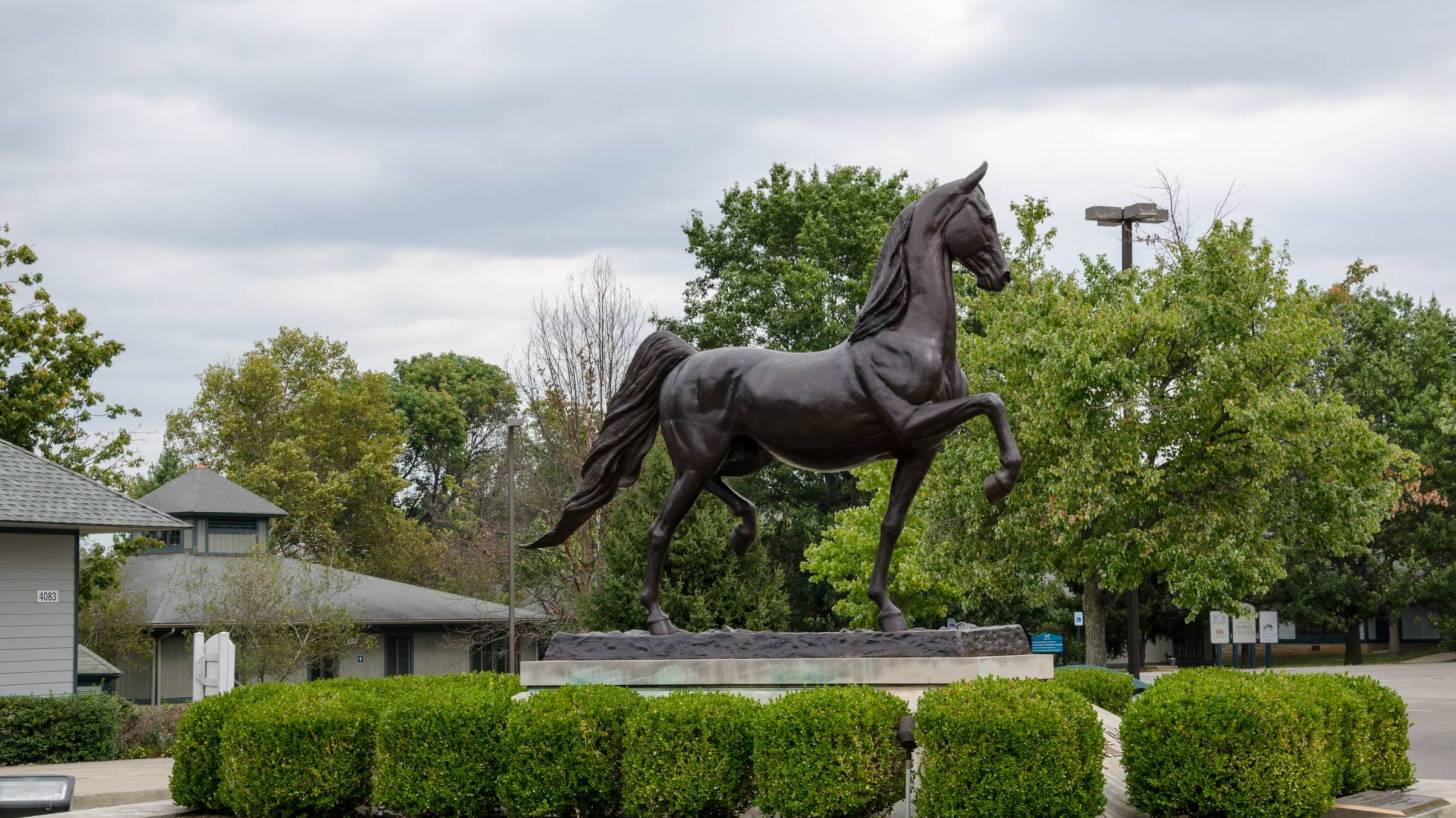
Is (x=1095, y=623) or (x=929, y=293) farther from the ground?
(x=929, y=293)

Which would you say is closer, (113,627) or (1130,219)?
(1130,219)

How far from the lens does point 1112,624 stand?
46.9 metres

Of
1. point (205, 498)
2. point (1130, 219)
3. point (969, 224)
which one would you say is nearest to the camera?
point (969, 224)

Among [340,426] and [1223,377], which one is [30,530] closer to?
[1223,377]

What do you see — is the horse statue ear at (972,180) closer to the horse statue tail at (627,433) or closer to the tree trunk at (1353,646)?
the horse statue tail at (627,433)

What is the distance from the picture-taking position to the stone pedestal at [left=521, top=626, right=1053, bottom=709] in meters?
9.26

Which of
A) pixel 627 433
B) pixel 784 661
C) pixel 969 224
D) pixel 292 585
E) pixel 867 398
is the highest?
pixel 969 224

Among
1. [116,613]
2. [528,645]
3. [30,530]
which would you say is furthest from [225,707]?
[528,645]

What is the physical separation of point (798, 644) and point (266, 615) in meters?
28.2

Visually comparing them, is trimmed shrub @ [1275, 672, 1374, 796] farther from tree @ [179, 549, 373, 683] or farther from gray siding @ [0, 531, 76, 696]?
tree @ [179, 549, 373, 683]

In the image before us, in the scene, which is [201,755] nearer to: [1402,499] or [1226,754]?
[1226,754]

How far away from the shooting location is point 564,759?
8.77m

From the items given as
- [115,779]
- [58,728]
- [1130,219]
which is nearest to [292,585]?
[58,728]

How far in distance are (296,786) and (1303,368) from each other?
17.5 meters
